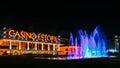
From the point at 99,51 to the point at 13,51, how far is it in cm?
4016

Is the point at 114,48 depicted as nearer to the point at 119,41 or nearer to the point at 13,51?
the point at 119,41

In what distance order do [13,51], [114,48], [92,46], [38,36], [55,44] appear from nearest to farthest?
[92,46] < [13,51] < [38,36] < [55,44] < [114,48]

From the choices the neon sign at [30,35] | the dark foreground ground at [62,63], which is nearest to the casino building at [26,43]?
the neon sign at [30,35]

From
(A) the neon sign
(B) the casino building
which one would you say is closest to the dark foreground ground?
(B) the casino building

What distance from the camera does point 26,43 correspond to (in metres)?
123

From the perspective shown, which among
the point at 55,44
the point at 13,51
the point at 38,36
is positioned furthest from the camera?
the point at 55,44

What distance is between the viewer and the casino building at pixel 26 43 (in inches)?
4142

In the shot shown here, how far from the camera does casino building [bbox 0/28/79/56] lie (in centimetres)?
10520

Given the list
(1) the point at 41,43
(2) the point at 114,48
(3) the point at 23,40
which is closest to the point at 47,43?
(1) the point at 41,43

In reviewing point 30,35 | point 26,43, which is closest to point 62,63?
point 30,35

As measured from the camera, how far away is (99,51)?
75875mm

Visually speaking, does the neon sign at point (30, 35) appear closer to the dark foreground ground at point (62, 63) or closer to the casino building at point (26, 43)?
the casino building at point (26, 43)

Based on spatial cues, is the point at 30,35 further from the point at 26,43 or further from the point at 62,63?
the point at 62,63

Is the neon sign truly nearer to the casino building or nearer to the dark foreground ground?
the casino building
